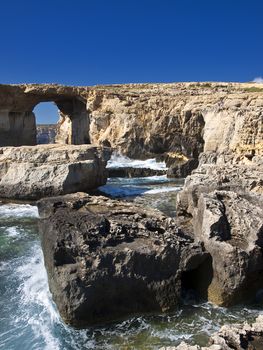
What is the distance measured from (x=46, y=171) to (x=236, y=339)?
56.7 ft

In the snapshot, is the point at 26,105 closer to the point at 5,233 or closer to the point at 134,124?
the point at 134,124

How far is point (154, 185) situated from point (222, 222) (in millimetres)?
18936

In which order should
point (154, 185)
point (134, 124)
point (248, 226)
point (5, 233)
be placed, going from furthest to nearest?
point (134, 124), point (154, 185), point (5, 233), point (248, 226)

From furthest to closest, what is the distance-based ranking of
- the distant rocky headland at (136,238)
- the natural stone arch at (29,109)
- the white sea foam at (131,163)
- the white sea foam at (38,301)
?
the natural stone arch at (29,109)
the white sea foam at (131,163)
the distant rocky headland at (136,238)
the white sea foam at (38,301)

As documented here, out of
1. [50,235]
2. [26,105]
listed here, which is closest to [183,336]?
[50,235]

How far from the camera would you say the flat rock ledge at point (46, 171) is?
2184 cm

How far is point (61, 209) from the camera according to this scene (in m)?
11.9

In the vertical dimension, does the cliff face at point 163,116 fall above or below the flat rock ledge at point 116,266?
above

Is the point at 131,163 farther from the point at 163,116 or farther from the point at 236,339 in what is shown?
the point at 236,339

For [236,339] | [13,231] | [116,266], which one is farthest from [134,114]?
[236,339]

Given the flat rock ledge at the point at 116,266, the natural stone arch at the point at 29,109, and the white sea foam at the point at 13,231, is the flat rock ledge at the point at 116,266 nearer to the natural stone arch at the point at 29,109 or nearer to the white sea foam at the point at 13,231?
the white sea foam at the point at 13,231

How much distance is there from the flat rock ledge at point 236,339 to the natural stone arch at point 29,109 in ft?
141

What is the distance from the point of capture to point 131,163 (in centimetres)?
4391

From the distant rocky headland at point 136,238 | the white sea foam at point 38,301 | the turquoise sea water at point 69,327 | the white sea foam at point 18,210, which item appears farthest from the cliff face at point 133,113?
the turquoise sea water at point 69,327
